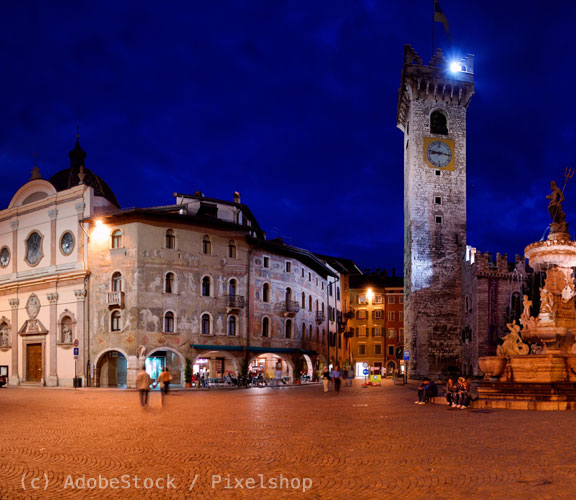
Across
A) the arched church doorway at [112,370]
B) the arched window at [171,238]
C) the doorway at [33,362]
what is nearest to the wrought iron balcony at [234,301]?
the arched window at [171,238]

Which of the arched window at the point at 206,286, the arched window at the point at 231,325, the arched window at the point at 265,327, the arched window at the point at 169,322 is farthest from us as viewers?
the arched window at the point at 265,327

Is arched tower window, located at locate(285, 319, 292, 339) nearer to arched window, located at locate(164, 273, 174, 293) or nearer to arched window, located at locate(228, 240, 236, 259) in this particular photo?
arched window, located at locate(228, 240, 236, 259)

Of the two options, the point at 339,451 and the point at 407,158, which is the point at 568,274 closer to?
the point at 339,451

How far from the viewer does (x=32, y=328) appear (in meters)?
48.0

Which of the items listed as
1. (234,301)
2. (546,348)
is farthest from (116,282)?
(546,348)

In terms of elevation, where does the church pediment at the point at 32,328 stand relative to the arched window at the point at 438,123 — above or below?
below

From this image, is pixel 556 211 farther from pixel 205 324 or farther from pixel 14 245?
pixel 14 245

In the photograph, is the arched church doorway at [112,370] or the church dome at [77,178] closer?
the arched church doorway at [112,370]

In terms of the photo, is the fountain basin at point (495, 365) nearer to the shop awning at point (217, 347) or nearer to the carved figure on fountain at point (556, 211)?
the carved figure on fountain at point (556, 211)

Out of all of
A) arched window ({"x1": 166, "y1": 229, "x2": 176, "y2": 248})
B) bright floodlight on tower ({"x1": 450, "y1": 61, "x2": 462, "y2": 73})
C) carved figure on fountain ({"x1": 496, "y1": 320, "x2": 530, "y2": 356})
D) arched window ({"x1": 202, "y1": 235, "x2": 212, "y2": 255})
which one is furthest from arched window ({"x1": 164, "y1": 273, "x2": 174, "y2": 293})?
bright floodlight on tower ({"x1": 450, "y1": 61, "x2": 462, "y2": 73})

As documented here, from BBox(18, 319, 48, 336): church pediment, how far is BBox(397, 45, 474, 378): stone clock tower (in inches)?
→ 1234

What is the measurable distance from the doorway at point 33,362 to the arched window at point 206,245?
14.3 m

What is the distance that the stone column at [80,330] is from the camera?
43188 millimetres

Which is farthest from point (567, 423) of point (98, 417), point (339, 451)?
point (98, 417)
